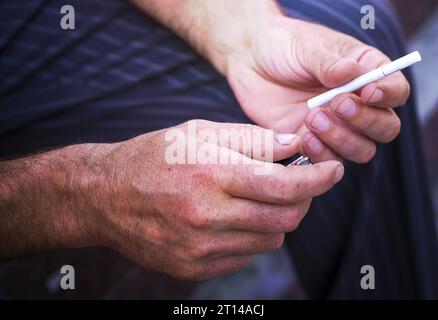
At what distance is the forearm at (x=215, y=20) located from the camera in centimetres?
91

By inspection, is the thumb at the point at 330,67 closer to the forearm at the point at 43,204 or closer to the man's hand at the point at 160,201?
the man's hand at the point at 160,201

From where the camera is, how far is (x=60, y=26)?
0.94 m

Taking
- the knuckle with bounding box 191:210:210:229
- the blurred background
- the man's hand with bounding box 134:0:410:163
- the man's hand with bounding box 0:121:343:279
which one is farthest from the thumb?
the blurred background

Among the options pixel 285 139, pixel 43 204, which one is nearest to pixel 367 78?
pixel 285 139

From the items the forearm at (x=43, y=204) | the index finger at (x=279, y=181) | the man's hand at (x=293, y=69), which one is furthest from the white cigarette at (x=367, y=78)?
the forearm at (x=43, y=204)

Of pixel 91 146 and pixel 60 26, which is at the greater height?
pixel 60 26

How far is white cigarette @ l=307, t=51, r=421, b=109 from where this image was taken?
2.29 ft

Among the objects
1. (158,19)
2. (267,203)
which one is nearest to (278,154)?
(267,203)

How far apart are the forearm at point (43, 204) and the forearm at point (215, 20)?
0.27 m

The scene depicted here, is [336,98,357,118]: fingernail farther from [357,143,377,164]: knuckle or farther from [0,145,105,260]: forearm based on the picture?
[0,145,105,260]: forearm

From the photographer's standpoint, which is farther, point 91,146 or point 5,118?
point 5,118

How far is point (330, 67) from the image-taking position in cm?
74

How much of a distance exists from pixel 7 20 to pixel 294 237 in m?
0.54
